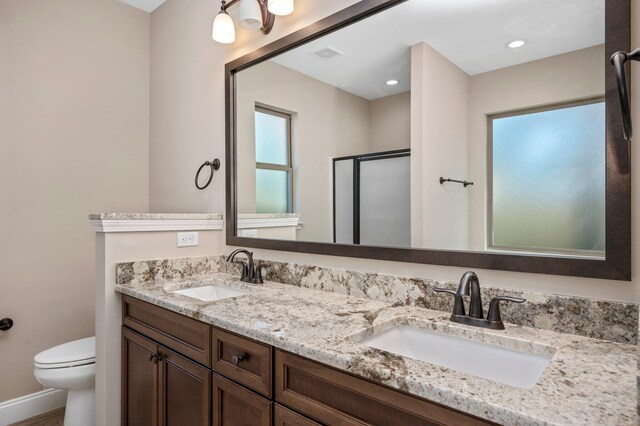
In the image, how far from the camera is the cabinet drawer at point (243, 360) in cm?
110

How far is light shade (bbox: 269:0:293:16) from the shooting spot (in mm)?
1716

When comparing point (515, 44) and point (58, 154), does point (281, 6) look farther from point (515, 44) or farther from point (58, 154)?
point (58, 154)

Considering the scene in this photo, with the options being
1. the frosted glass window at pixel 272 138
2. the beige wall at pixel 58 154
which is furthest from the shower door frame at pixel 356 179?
the beige wall at pixel 58 154

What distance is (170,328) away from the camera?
1.52 metres

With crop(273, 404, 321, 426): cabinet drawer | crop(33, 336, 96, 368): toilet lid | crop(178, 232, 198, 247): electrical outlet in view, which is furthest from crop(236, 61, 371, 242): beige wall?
crop(33, 336, 96, 368): toilet lid

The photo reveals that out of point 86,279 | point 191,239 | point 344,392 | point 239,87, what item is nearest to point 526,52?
point 344,392

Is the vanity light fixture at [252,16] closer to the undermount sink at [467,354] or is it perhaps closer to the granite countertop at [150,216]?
the granite countertop at [150,216]

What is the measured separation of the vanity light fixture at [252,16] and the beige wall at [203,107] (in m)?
0.07

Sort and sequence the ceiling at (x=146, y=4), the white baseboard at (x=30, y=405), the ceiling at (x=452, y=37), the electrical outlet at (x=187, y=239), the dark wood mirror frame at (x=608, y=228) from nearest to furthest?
1. the dark wood mirror frame at (x=608, y=228)
2. the ceiling at (x=452, y=37)
3. the electrical outlet at (x=187, y=239)
4. the white baseboard at (x=30, y=405)
5. the ceiling at (x=146, y=4)

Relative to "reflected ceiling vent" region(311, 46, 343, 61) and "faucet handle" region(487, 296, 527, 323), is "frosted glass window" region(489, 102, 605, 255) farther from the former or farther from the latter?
"reflected ceiling vent" region(311, 46, 343, 61)

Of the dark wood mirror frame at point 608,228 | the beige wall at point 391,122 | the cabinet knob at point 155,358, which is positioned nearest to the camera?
the dark wood mirror frame at point 608,228

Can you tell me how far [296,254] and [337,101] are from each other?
2.53 feet

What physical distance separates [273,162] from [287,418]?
1313 mm

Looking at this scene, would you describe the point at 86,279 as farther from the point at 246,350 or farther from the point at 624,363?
the point at 624,363
